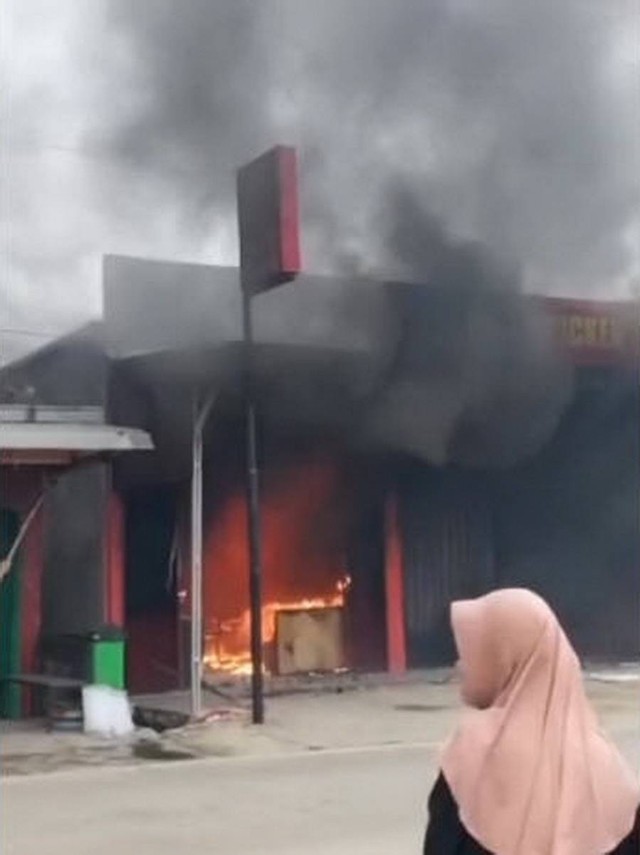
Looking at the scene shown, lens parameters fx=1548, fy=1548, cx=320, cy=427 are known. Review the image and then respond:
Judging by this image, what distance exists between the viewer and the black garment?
237 centimetres

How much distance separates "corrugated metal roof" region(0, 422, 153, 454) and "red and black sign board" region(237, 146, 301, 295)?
4.98 ft

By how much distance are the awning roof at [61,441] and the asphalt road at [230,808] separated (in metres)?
2.32

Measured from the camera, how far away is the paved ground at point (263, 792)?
6.97m

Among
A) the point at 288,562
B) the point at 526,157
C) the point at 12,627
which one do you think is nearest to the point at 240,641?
the point at 288,562

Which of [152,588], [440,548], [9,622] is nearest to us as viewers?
[9,622]

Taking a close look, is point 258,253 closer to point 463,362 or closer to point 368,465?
point 463,362

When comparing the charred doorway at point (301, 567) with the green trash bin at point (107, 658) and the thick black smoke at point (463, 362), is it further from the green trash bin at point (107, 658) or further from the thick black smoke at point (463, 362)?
the green trash bin at point (107, 658)

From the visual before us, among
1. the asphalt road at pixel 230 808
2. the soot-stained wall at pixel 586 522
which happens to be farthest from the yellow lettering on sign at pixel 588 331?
the asphalt road at pixel 230 808

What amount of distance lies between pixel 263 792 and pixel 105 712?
2.77 m

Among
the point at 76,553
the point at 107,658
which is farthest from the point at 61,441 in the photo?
the point at 76,553

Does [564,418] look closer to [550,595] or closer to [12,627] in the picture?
[550,595]

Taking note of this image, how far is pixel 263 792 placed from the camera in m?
8.33

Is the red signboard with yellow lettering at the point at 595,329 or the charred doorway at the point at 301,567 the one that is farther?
the red signboard with yellow lettering at the point at 595,329

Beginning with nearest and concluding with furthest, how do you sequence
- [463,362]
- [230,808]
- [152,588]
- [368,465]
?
[230,808] → [152,588] → [463,362] → [368,465]
